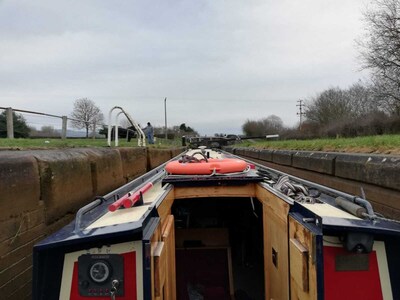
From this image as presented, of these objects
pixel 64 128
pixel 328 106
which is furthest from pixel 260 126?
pixel 64 128

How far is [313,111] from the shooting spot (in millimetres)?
56375

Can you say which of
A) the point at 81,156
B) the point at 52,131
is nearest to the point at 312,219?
the point at 81,156

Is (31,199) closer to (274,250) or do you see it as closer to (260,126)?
(274,250)

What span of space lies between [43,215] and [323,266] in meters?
2.29

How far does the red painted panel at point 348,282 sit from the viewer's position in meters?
2.43

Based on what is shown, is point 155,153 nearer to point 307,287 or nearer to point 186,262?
point 186,262

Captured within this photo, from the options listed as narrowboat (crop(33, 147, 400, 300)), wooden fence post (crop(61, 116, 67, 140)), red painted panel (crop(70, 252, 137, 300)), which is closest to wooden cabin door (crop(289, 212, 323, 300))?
narrowboat (crop(33, 147, 400, 300))

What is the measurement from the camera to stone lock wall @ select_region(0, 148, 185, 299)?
9.27 ft

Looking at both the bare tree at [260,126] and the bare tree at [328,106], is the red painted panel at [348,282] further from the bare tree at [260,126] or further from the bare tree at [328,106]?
the bare tree at [260,126]

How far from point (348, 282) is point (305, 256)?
0.94 ft

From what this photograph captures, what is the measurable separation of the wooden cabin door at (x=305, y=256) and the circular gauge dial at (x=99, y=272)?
1210 millimetres

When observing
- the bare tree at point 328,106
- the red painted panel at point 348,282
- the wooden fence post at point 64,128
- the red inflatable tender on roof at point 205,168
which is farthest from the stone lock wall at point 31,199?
the bare tree at point 328,106

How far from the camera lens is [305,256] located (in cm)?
254

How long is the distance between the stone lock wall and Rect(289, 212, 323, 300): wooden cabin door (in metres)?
1.97
